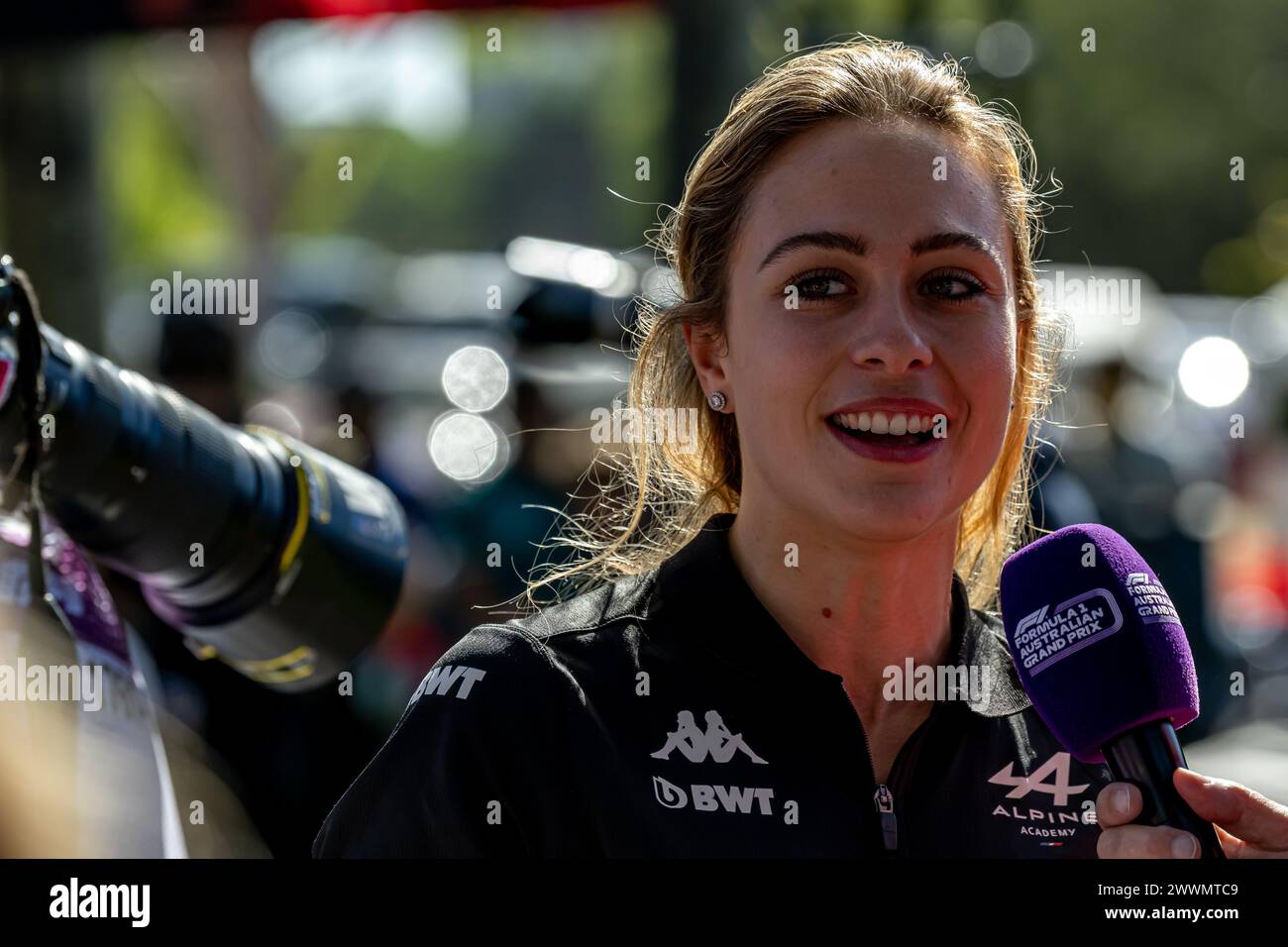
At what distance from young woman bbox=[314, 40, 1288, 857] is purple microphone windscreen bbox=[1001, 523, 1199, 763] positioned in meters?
0.15

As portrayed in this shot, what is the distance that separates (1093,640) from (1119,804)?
23 centimetres

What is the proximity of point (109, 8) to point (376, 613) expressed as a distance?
3.87 metres

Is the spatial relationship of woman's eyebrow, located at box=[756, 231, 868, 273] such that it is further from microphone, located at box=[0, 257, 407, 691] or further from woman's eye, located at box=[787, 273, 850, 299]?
microphone, located at box=[0, 257, 407, 691]

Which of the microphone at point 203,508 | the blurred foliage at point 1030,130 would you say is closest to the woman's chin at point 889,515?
the microphone at point 203,508

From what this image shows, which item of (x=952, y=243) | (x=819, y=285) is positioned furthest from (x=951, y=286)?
(x=819, y=285)

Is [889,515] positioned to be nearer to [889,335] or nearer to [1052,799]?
[889,335]

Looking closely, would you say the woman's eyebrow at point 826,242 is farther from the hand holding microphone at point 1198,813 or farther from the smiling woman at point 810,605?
the hand holding microphone at point 1198,813

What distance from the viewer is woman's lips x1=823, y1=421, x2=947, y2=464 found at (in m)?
1.73

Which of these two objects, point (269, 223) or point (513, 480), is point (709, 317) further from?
point (269, 223)

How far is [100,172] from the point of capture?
6.22 meters

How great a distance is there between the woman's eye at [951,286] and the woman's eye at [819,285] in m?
0.10

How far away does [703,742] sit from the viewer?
1687mm

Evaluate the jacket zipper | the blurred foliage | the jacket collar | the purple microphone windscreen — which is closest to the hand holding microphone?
the purple microphone windscreen
